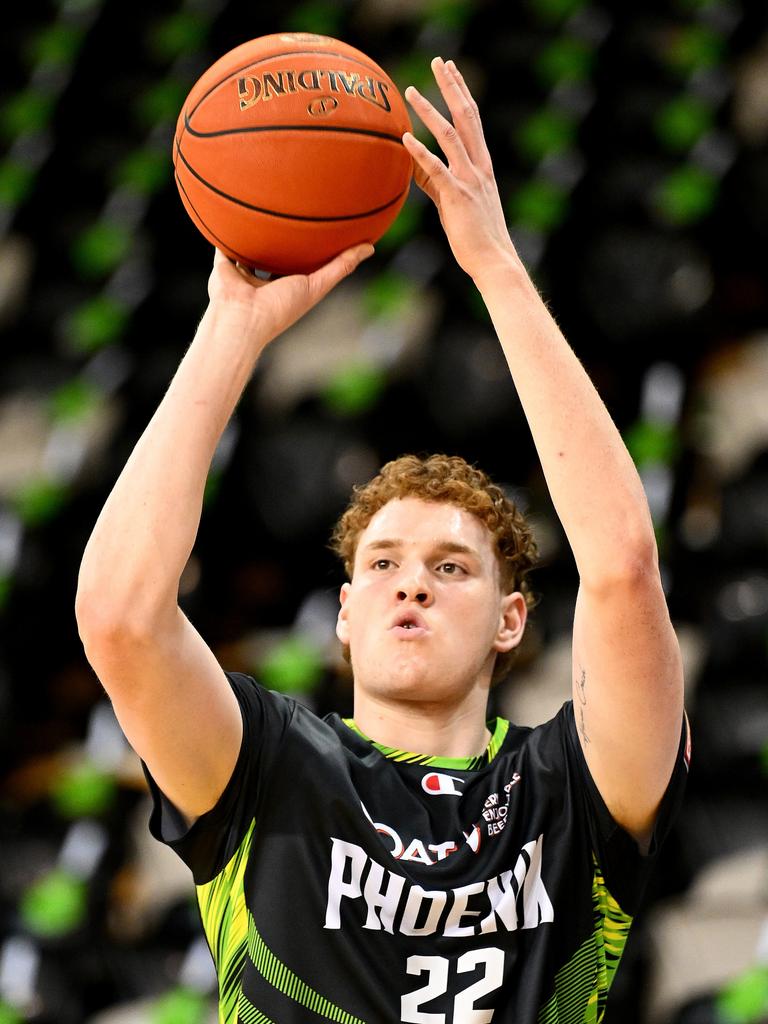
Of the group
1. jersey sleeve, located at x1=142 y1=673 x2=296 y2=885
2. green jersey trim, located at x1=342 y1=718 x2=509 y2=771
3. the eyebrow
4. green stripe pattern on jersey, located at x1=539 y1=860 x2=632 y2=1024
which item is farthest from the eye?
green stripe pattern on jersey, located at x1=539 y1=860 x2=632 y2=1024

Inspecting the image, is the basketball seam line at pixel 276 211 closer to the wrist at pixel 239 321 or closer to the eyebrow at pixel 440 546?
the wrist at pixel 239 321

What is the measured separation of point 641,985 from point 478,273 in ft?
7.12

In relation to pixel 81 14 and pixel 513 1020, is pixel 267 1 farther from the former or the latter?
pixel 513 1020

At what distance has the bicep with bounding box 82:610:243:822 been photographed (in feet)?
4.99

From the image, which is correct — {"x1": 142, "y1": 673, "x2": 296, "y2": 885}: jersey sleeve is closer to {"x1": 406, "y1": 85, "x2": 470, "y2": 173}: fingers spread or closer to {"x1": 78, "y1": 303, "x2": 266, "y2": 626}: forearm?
{"x1": 78, "y1": 303, "x2": 266, "y2": 626}: forearm

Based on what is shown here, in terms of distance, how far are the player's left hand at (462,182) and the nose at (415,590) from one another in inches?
17.2

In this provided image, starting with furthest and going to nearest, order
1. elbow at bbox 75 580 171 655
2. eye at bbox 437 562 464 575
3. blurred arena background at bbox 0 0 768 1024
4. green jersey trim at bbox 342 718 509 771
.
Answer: blurred arena background at bbox 0 0 768 1024
eye at bbox 437 562 464 575
green jersey trim at bbox 342 718 509 771
elbow at bbox 75 580 171 655

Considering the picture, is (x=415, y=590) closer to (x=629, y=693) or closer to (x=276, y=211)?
(x=629, y=693)

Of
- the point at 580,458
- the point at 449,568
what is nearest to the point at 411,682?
the point at 449,568

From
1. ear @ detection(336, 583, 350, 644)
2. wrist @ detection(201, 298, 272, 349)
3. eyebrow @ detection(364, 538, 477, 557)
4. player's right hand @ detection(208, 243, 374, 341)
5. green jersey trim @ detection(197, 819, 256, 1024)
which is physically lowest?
green jersey trim @ detection(197, 819, 256, 1024)

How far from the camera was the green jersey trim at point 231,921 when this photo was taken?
65.0 inches

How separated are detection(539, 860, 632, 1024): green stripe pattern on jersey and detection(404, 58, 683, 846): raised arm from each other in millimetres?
107

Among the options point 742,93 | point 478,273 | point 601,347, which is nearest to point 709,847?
point 601,347

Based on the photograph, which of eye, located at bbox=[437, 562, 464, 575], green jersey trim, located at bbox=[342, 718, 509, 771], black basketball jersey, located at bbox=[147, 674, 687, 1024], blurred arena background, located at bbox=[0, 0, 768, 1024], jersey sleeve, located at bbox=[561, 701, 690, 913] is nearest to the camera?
black basketball jersey, located at bbox=[147, 674, 687, 1024]
